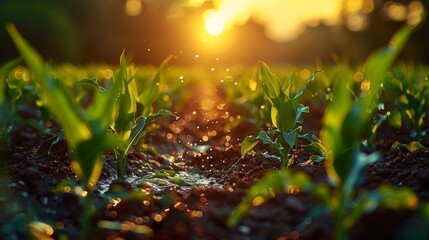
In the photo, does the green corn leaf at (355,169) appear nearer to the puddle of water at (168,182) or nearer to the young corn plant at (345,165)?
the young corn plant at (345,165)

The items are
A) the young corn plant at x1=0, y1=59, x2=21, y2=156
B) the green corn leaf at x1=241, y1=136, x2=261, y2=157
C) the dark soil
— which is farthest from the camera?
the young corn plant at x1=0, y1=59, x2=21, y2=156

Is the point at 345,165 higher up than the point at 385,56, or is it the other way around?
the point at 385,56

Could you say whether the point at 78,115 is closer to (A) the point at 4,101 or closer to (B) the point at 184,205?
(B) the point at 184,205

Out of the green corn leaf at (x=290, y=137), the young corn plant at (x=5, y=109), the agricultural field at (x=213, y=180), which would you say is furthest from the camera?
the young corn plant at (x=5, y=109)

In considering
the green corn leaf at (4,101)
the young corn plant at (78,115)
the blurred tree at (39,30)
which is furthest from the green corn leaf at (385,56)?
the blurred tree at (39,30)

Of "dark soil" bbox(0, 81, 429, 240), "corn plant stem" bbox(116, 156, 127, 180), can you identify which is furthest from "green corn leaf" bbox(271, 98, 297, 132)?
"corn plant stem" bbox(116, 156, 127, 180)

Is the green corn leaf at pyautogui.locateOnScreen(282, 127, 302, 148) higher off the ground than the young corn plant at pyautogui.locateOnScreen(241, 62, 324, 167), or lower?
lower

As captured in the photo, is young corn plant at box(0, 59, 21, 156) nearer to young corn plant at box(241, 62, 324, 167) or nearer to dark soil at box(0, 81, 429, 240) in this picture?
dark soil at box(0, 81, 429, 240)

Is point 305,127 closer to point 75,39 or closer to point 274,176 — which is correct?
point 274,176

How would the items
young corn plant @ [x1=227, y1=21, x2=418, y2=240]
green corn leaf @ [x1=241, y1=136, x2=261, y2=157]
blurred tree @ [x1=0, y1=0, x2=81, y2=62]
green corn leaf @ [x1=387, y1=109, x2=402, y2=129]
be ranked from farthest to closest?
blurred tree @ [x1=0, y1=0, x2=81, y2=62], green corn leaf @ [x1=387, y1=109, x2=402, y2=129], green corn leaf @ [x1=241, y1=136, x2=261, y2=157], young corn plant @ [x1=227, y1=21, x2=418, y2=240]

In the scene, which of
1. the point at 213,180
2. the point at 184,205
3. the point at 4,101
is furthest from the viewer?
the point at 4,101

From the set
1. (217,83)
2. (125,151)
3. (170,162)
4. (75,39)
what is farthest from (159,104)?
(75,39)

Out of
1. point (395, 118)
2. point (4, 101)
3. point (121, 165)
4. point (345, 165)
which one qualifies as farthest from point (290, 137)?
point (4, 101)
